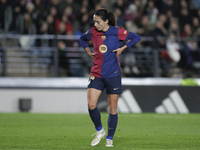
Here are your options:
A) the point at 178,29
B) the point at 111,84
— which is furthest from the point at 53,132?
the point at 178,29

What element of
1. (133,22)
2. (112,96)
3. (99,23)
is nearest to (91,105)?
(112,96)

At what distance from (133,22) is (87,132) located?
7.27 m

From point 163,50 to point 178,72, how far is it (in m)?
0.86

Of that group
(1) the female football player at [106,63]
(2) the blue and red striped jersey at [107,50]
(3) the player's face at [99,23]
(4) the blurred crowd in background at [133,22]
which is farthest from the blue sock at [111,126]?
(4) the blurred crowd in background at [133,22]

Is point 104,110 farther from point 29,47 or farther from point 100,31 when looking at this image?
point 100,31

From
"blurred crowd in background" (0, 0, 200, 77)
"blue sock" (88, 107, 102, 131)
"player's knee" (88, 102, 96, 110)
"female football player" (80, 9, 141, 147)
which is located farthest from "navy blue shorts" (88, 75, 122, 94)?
"blurred crowd in background" (0, 0, 200, 77)

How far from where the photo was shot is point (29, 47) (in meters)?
12.7

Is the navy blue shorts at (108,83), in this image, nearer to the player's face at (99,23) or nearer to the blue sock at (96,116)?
the blue sock at (96,116)

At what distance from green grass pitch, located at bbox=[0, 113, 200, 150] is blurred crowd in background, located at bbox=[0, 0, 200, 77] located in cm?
274

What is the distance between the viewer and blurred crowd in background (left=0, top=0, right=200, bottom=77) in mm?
12906

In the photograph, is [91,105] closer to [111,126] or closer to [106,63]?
[111,126]

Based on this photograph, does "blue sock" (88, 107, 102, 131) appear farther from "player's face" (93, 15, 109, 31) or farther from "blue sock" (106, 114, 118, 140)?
"player's face" (93, 15, 109, 31)

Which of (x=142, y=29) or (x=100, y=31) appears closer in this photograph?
(x=100, y=31)

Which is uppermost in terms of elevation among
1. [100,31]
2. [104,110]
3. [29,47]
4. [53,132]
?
[100,31]
